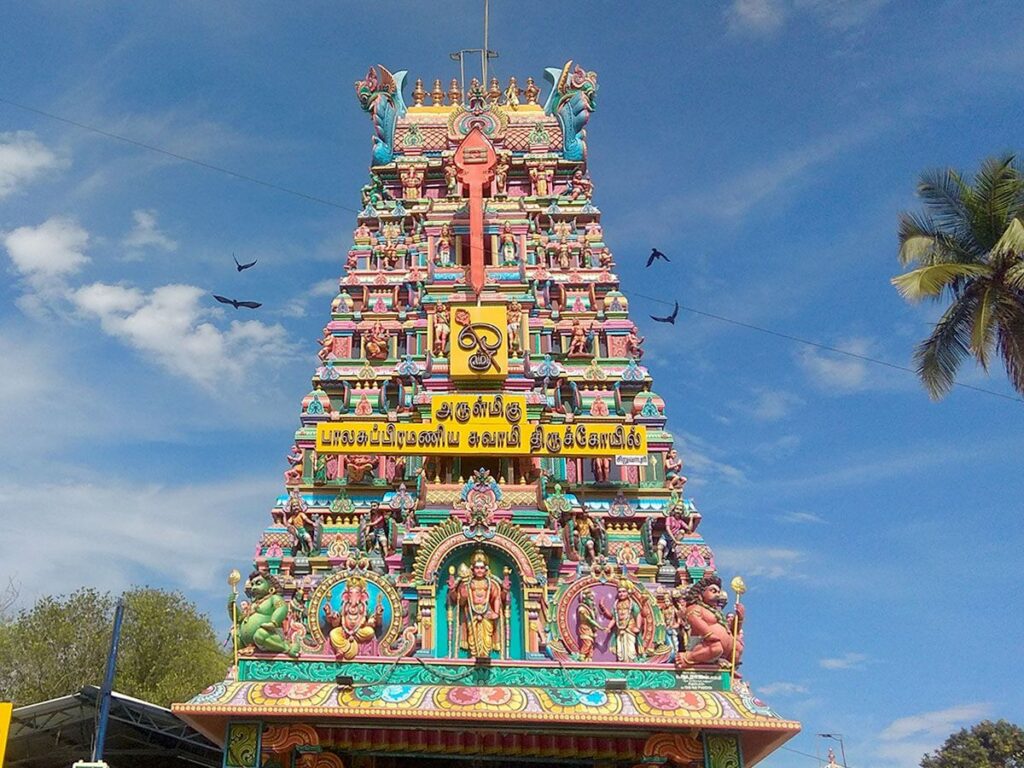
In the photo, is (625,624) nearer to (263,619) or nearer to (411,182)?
(263,619)

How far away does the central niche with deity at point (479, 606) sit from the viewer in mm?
19094

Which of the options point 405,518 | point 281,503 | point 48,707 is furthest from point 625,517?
point 48,707

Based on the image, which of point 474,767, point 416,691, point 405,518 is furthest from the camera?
point 405,518

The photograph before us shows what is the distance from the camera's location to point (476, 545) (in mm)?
20109


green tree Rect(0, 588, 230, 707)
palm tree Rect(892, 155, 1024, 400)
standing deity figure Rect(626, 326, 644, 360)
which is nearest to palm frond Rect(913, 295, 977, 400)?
palm tree Rect(892, 155, 1024, 400)

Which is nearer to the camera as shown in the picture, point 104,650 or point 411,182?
point 411,182

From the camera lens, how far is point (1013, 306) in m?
18.5

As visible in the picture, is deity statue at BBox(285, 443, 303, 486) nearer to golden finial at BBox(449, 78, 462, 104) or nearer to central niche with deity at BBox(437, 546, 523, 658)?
central niche with deity at BBox(437, 546, 523, 658)

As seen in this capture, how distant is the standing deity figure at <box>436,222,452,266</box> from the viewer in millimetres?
26852

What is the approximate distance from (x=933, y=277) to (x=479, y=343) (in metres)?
10.8

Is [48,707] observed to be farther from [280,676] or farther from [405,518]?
[405,518]

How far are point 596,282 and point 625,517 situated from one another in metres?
7.65

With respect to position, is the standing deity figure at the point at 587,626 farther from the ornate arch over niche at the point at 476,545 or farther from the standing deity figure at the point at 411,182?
the standing deity figure at the point at 411,182

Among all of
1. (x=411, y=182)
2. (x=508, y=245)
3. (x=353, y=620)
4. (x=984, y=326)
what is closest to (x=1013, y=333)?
(x=984, y=326)
